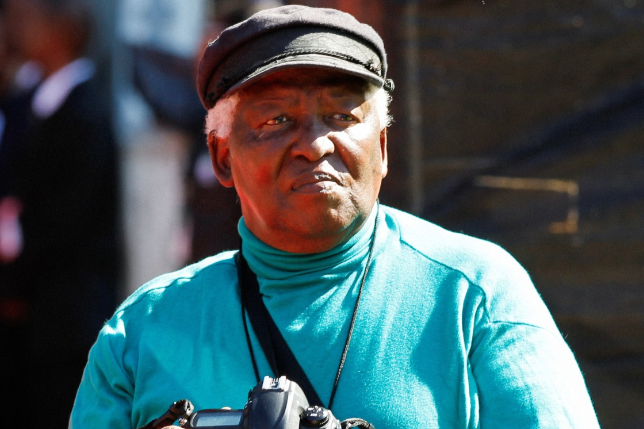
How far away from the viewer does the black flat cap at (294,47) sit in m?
2.03

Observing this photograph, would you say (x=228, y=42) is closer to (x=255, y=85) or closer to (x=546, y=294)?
(x=255, y=85)

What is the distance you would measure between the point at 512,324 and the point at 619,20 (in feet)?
7.02

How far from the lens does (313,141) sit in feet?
6.70

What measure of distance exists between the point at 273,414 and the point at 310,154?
0.59 metres

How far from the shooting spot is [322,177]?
6.70 ft

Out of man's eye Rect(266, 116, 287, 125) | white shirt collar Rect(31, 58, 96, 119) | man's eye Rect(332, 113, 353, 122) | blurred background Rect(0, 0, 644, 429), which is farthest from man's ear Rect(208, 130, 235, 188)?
white shirt collar Rect(31, 58, 96, 119)

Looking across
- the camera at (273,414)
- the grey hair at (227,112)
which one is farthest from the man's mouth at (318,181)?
the camera at (273,414)

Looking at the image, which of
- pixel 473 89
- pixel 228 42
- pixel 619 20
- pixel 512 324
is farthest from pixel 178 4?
pixel 512 324

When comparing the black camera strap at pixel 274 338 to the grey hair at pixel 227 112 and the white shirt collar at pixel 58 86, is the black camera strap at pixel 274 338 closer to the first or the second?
the grey hair at pixel 227 112

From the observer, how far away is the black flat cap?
79.8 inches

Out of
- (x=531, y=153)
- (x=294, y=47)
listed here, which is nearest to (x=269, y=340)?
(x=294, y=47)

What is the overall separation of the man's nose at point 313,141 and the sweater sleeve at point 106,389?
2.05ft

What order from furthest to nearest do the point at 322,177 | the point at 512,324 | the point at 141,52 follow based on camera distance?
the point at 141,52 < the point at 322,177 < the point at 512,324

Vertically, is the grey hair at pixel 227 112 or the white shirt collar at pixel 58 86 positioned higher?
the white shirt collar at pixel 58 86
